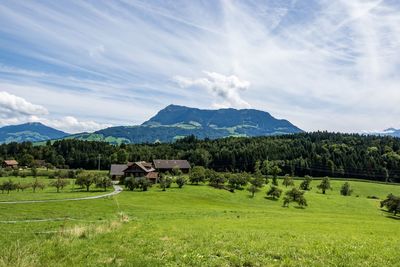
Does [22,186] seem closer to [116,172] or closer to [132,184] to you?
[132,184]

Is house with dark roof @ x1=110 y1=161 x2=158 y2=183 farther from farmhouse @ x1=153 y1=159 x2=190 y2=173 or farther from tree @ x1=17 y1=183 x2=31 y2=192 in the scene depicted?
tree @ x1=17 y1=183 x2=31 y2=192

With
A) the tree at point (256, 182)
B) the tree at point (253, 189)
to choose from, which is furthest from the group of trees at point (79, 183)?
the tree at point (256, 182)

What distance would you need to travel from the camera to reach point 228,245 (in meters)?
19.1

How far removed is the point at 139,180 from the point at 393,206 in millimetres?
76533

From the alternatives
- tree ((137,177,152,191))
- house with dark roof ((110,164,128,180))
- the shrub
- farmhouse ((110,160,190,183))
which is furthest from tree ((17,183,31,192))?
house with dark roof ((110,164,128,180))

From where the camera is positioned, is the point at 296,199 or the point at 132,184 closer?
the point at 296,199

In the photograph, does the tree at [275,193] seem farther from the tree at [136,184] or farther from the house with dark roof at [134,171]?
the house with dark roof at [134,171]

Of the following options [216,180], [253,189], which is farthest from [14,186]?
[253,189]

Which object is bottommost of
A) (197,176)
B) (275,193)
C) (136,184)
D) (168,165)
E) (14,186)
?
(14,186)

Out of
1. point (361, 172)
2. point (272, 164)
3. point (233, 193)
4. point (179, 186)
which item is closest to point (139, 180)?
point (179, 186)

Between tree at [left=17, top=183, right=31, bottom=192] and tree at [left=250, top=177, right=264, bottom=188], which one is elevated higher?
tree at [left=250, top=177, right=264, bottom=188]

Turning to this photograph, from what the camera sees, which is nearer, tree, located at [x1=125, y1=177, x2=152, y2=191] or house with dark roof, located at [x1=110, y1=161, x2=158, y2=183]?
tree, located at [x1=125, y1=177, x2=152, y2=191]

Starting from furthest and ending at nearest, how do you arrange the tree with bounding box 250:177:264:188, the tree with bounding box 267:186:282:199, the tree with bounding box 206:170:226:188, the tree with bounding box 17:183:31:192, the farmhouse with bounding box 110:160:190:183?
the farmhouse with bounding box 110:160:190:183 → the tree with bounding box 206:170:226:188 → the tree with bounding box 250:177:264:188 → the tree with bounding box 267:186:282:199 → the tree with bounding box 17:183:31:192

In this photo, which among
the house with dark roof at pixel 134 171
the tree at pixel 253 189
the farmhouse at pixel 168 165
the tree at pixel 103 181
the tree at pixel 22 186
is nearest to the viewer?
the tree at pixel 22 186
